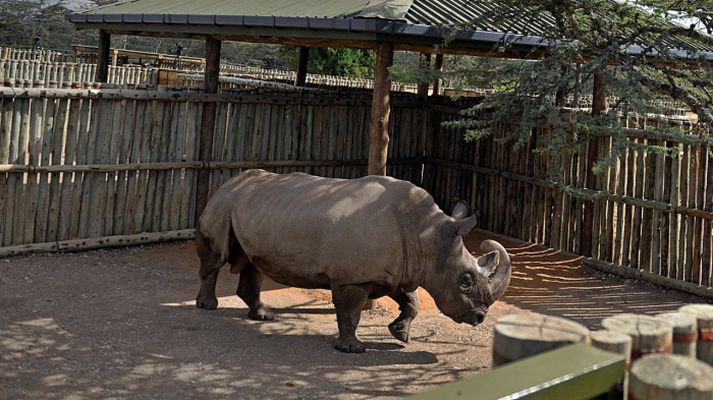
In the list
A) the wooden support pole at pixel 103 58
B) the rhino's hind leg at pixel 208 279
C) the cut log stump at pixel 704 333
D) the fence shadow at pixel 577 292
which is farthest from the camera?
the wooden support pole at pixel 103 58

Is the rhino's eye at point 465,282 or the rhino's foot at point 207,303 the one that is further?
the rhino's foot at point 207,303

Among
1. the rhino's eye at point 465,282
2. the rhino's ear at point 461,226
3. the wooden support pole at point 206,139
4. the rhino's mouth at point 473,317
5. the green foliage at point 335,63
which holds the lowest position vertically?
the rhino's mouth at point 473,317

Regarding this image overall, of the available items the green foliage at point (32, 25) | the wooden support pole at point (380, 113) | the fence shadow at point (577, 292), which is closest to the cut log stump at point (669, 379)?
the fence shadow at point (577, 292)

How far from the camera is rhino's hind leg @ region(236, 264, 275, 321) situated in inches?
356

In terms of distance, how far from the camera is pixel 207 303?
927cm

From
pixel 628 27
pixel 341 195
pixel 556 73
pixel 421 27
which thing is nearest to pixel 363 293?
pixel 341 195

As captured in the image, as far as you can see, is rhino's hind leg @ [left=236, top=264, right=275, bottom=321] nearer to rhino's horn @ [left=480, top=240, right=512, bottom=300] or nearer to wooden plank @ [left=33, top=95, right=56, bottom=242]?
rhino's horn @ [left=480, top=240, right=512, bottom=300]

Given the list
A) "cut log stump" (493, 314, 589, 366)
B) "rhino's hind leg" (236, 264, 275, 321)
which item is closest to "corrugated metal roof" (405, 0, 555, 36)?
"rhino's hind leg" (236, 264, 275, 321)

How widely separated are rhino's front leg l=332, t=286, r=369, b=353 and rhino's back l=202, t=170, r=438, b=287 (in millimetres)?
101

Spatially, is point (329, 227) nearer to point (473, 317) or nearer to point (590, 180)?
point (473, 317)

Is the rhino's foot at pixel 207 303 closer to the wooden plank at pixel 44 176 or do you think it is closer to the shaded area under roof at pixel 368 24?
the wooden plank at pixel 44 176

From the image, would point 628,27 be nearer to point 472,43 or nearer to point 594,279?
point 472,43

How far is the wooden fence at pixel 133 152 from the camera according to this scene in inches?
436

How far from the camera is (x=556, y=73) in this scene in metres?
7.68
